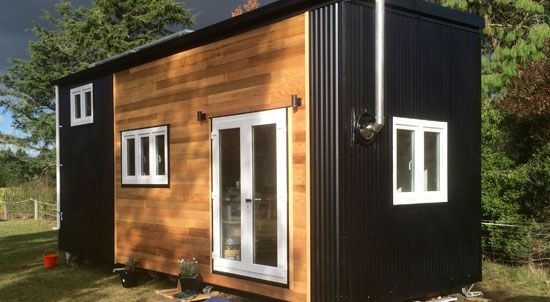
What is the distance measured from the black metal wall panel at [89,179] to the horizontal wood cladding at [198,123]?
0.29 meters

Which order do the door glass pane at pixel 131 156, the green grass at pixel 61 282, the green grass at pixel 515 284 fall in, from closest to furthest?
the green grass at pixel 515 284 → the green grass at pixel 61 282 → the door glass pane at pixel 131 156

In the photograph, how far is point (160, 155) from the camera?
7.62m

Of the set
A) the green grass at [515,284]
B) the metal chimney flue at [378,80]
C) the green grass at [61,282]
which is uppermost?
the metal chimney flue at [378,80]

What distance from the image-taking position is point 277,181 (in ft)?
18.4

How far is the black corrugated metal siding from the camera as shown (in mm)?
5090

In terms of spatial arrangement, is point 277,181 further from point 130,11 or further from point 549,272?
point 130,11

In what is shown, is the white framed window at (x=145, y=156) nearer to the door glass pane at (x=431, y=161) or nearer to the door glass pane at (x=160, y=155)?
the door glass pane at (x=160, y=155)

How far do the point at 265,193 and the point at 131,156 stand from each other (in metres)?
3.16

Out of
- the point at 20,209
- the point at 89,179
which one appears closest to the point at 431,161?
the point at 89,179

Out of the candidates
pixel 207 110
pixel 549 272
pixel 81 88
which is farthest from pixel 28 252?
pixel 549 272

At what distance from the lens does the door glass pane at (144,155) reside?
7.91 meters

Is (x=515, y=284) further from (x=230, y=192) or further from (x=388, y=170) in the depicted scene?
(x=230, y=192)

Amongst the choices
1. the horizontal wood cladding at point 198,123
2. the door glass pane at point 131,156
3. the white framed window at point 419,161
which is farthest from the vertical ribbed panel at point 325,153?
the door glass pane at point 131,156

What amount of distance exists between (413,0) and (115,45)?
73.9 feet
